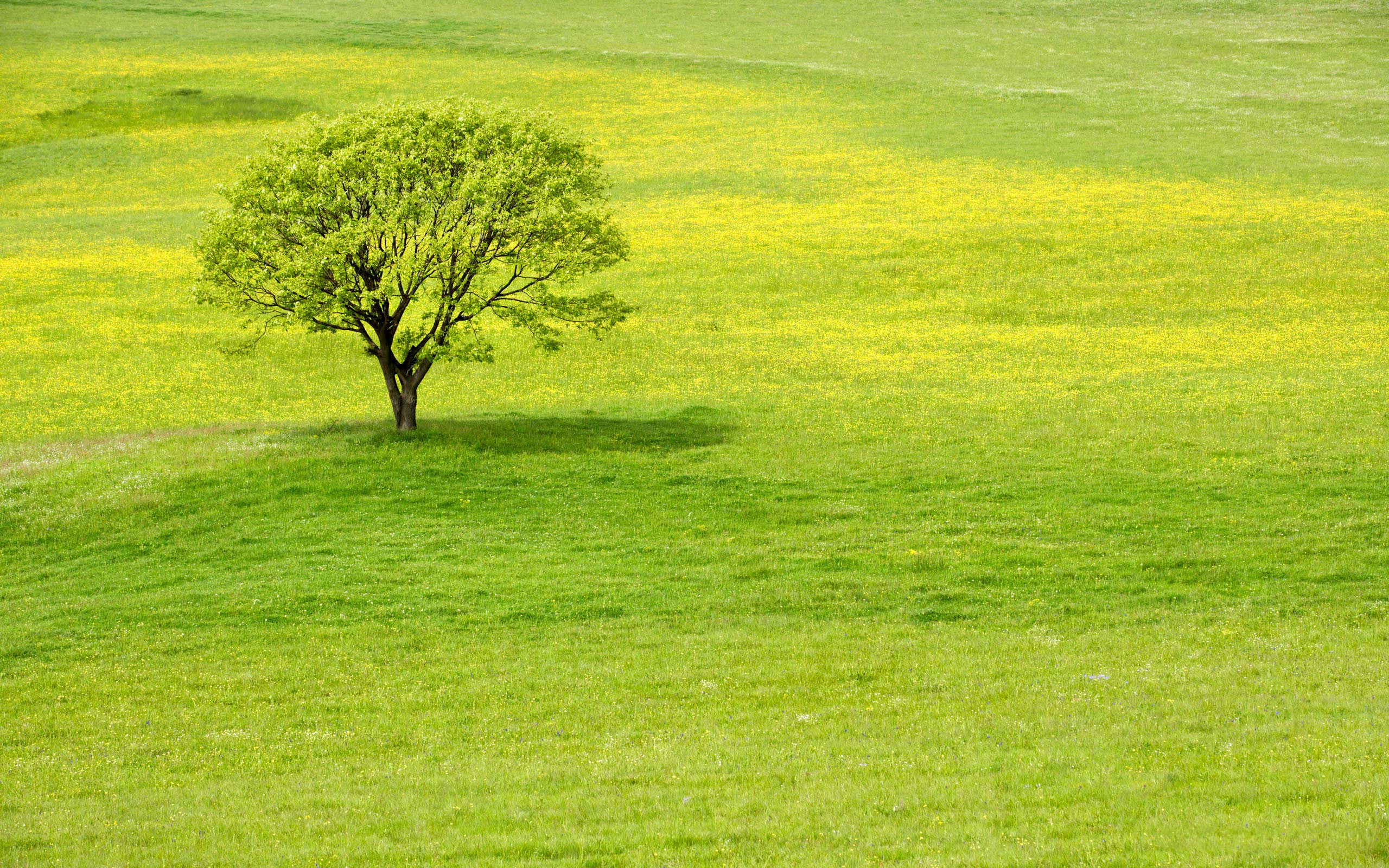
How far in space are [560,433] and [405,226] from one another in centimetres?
893

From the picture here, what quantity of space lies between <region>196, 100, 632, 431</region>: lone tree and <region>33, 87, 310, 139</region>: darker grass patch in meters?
61.9

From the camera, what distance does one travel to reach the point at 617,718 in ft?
66.1

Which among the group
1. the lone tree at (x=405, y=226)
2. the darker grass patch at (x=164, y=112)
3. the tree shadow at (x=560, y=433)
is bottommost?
the tree shadow at (x=560, y=433)

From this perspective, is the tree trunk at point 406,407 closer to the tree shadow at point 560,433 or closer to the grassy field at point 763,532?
the tree shadow at point 560,433

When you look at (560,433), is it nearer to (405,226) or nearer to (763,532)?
(405,226)

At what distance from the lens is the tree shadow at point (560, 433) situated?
40.0 metres

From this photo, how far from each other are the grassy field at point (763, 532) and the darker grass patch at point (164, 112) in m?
8.27

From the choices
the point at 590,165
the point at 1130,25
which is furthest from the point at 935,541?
the point at 1130,25

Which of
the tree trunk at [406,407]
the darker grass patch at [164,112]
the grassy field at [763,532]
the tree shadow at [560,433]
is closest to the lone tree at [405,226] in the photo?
the tree trunk at [406,407]

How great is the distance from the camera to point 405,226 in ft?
128

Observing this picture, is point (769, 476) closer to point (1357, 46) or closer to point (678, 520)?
point (678, 520)

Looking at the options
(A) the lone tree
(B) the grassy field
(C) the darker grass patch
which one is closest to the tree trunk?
(A) the lone tree

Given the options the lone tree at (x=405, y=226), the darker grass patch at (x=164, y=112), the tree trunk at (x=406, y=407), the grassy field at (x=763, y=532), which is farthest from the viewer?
the darker grass patch at (x=164, y=112)

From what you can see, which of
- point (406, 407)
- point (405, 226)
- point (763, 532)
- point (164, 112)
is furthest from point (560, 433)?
point (164, 112)
